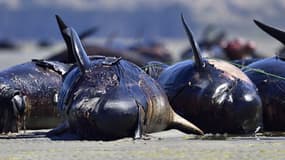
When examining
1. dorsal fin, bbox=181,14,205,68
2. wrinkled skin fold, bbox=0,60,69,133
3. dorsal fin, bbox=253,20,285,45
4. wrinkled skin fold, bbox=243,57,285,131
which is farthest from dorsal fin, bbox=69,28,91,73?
wrinkled skin fold, bbox=243,57,285,131

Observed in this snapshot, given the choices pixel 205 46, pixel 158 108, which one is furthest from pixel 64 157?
pixel 205 46

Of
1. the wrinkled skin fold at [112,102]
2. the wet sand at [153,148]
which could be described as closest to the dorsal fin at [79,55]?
the wrinkled skin fold at [112,102]

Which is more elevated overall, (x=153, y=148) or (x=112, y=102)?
(x=112, y=102)

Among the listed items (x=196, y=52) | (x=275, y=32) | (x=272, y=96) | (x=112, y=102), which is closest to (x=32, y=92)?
(x=196, y=52)

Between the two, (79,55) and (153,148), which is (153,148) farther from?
(79,55)

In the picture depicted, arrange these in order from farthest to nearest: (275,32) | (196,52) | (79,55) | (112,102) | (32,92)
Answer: (32,92), (196,52), (275,32), (79,55), (112,102)

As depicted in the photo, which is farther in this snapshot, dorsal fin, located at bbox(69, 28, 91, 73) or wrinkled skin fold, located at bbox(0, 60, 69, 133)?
wrinkled skin fold, located at bbox(0, 60, 69, 133)

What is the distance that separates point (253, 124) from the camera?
1261 centimetres

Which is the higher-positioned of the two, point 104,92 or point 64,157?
point 104,92

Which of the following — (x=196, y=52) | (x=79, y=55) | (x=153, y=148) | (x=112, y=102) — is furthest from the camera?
(x=196, y=52)

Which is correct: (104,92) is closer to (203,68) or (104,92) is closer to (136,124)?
(136,124)

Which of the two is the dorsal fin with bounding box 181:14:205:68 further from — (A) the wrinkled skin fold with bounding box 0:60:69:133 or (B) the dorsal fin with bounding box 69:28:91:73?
(A) the wrinkled skin fold with bounding box 0:60:69:133

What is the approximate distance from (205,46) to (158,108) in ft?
108

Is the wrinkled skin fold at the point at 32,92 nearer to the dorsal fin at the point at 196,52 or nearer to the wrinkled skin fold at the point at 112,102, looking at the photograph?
the wrinkled skin fold at the point at 112,102
